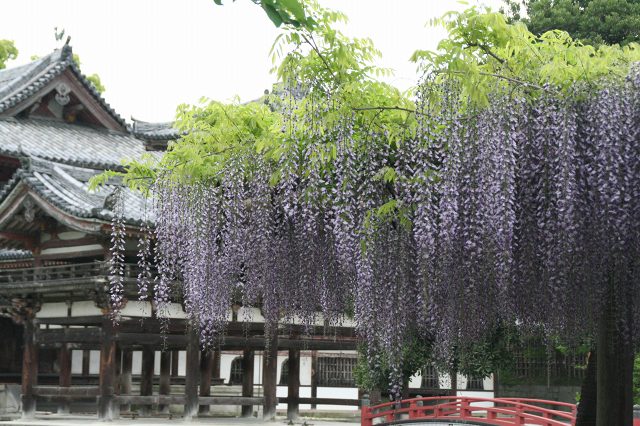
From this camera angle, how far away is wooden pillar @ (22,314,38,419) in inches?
846

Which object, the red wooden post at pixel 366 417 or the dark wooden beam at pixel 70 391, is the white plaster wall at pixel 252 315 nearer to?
the dark wooden beam at pixel 70 391

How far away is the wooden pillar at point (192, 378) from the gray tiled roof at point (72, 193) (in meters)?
2.67

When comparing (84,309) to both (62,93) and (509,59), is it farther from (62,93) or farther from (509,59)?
(509,59)

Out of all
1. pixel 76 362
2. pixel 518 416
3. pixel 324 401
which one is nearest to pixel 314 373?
pixel 324 401

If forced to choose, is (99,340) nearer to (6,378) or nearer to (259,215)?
(6,378)

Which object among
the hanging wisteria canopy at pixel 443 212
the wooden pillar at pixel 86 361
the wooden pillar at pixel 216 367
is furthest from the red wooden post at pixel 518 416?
the wooden pillar at pixel 216 367

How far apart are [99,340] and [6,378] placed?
6586 mm

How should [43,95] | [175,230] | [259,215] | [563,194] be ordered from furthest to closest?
[43,95] → [175,230] → [259,215] → [563,194]

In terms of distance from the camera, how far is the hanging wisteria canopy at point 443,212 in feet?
28.0

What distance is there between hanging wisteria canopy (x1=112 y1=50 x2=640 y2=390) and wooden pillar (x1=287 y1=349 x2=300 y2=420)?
10.9 metres

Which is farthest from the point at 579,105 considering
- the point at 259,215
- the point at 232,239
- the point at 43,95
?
the point at 43,95

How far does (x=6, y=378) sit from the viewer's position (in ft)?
84.4

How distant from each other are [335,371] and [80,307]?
10.8 m

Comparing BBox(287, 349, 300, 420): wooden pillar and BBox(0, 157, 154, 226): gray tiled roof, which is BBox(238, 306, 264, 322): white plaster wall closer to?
BBox(287, 349, 300, 420): wooden pillar
